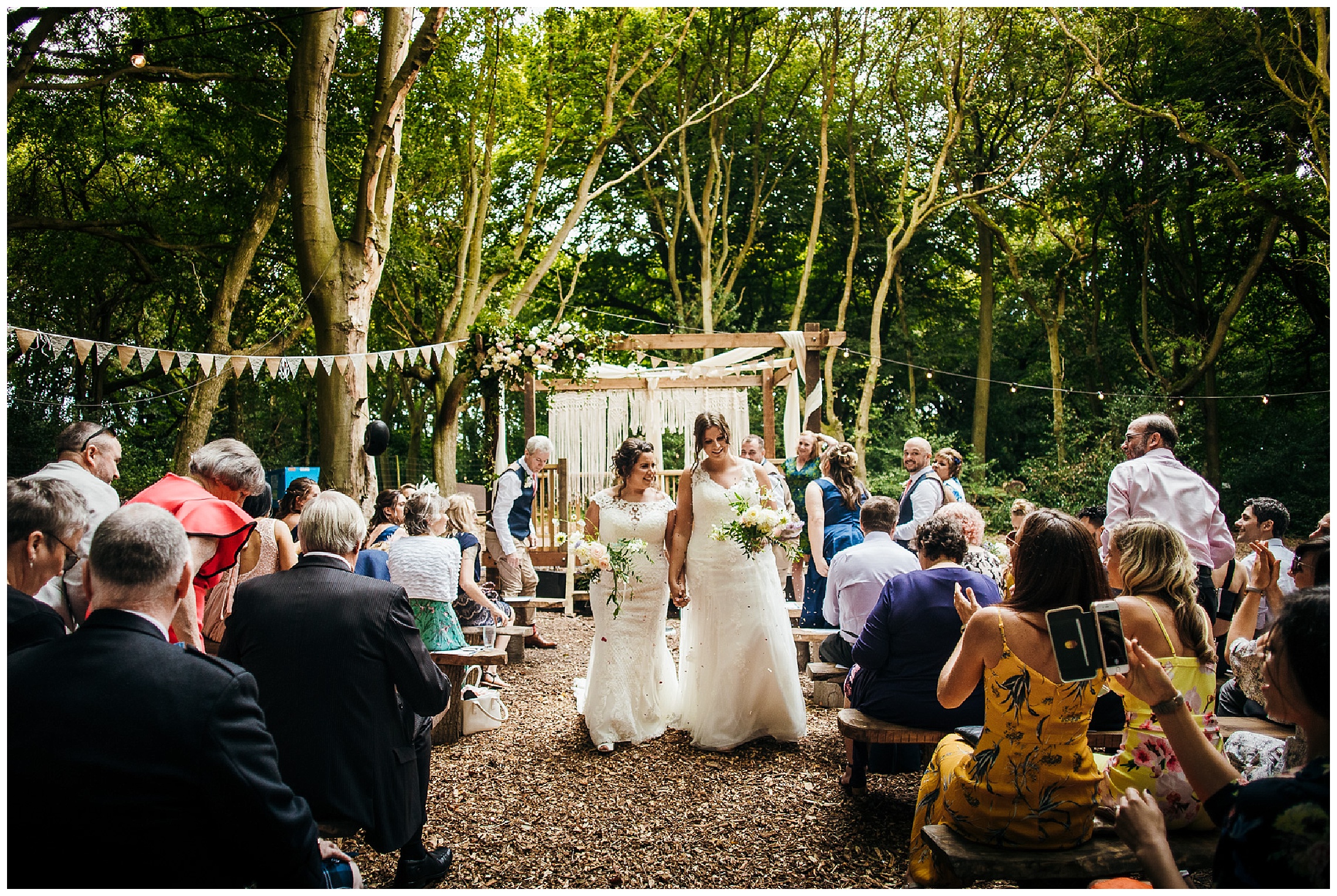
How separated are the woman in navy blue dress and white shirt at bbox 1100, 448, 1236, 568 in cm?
156

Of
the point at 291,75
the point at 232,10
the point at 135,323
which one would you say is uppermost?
the point at 232,10

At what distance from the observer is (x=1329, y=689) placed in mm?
1612

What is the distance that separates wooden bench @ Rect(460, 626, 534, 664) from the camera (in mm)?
5355

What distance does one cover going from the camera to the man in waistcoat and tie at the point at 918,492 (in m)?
6.00

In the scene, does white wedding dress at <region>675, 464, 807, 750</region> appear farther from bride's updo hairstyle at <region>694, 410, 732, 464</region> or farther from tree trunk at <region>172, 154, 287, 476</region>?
tree trunk at <region>172, 154, 287, 476</region>

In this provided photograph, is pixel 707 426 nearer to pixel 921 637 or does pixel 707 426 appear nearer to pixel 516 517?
pixel 921 637

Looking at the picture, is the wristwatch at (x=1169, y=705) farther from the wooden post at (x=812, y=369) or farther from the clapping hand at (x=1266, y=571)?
the wooden post at (x=812, y=369)

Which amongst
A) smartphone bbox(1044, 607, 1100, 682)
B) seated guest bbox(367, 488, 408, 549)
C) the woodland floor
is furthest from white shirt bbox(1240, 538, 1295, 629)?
seated guest bbox(367, 488, 408, 549)

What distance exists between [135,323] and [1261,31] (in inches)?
859

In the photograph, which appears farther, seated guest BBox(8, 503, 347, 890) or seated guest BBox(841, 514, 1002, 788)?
seated guest BBox(841, 514, 1002, 788)

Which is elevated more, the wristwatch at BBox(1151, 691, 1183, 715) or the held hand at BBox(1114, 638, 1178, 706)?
the held hand at BBox(1114, 638, 1178, 706)

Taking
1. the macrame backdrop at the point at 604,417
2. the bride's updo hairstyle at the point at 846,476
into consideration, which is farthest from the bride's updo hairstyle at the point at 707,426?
the macrame backdrop at the point at 604,417

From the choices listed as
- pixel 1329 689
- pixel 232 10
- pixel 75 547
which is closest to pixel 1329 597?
pixel 1329 689

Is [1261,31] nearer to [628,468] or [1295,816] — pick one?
[628,468]
